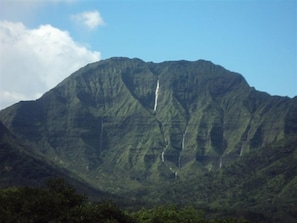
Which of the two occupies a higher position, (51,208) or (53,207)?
(53,207)

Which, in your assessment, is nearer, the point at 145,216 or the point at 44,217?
the point at 44,217

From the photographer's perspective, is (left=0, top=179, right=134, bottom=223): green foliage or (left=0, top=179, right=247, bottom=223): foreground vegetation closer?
(left=0, top=179, right=134, bottom=223): green foliage

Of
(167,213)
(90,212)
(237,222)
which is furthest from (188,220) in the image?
(90,212)

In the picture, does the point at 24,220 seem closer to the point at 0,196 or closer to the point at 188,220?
the point at 0,196

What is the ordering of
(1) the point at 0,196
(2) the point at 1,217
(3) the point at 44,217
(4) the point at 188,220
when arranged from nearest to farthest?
(2) the point at 1,217 < (3) the point at 44,217 < (1) the point at 0,196 < (4) the point at 188,220

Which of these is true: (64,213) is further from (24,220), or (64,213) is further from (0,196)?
(0,196)

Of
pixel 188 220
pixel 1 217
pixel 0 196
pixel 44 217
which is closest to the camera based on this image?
pixel 1 217

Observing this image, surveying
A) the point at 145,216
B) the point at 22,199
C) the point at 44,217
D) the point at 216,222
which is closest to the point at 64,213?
the point at 44,217

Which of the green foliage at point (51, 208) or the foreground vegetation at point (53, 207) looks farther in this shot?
the foreground vegetation at point (53, 207)

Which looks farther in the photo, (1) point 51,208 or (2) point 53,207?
(2) point 53,207
